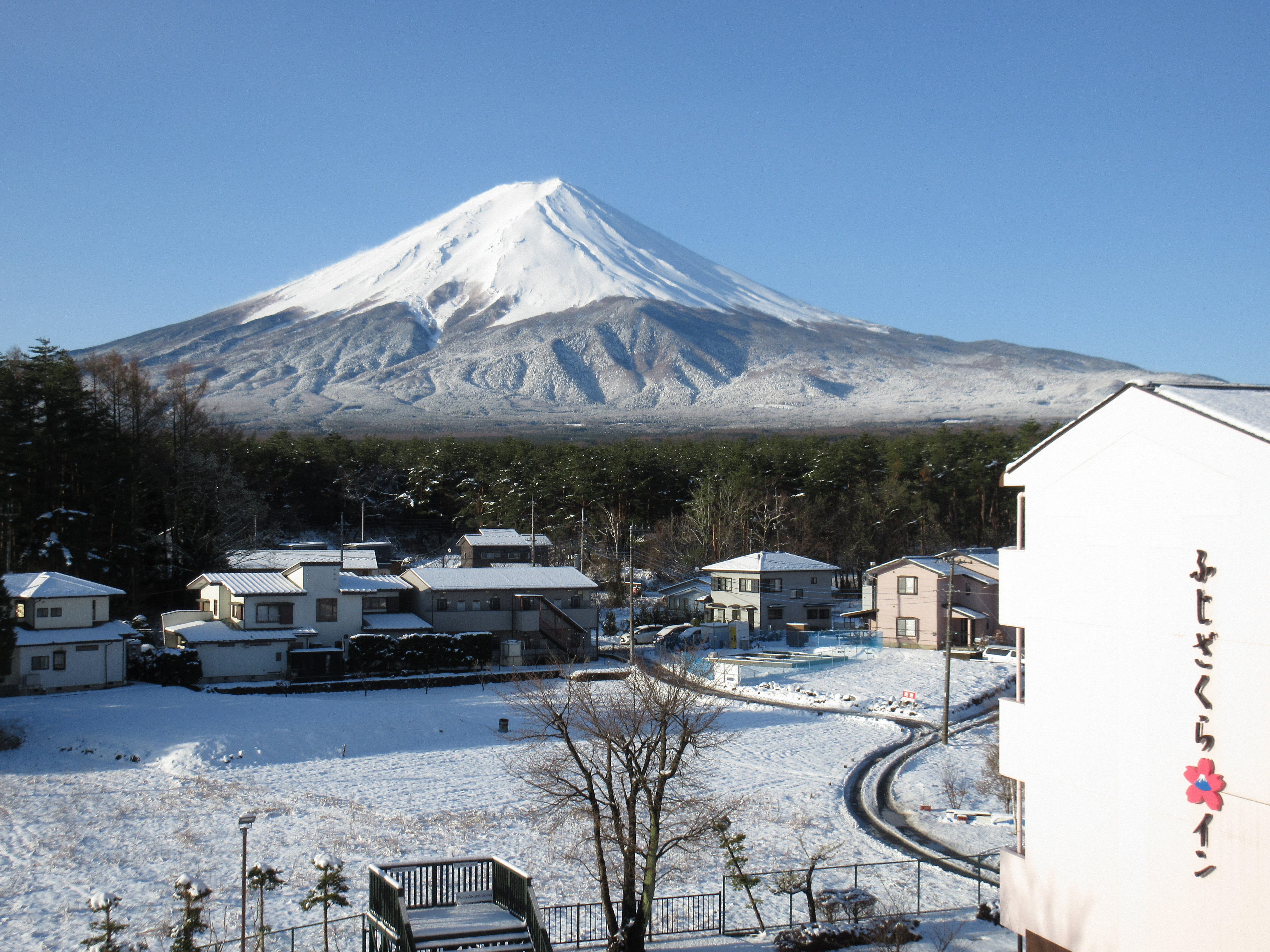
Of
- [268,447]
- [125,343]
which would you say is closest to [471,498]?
[268,447]

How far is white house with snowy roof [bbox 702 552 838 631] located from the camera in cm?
3972

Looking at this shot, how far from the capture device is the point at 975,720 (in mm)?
26500

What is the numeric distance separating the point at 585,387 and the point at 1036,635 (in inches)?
5742

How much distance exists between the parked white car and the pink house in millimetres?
1659

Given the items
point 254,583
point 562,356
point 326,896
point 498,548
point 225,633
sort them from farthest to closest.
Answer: point 562,356 < point 498,548 < point 254,583 < point 225,633 < point 326,896

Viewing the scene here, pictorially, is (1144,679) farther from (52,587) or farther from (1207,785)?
(52,587)

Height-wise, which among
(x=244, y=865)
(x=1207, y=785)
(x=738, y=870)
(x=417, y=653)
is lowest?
(x=738, y=870)

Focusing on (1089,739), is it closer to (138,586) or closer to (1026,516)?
(1026,516)

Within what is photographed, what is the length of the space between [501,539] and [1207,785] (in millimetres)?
39835

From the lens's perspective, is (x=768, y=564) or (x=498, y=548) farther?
(x=498, y=548)

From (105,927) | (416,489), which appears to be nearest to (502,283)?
(416,489)

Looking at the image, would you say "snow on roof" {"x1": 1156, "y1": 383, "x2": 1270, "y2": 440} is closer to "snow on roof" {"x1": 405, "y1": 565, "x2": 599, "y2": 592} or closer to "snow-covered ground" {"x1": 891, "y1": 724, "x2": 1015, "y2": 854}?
"snow-covered ground" {"x1": 891, "y1": 724, "x2": 1015, "y2": 854}

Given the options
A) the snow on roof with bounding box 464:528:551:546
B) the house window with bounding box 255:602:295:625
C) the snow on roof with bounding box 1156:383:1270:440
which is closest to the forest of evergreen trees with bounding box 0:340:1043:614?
the snow on roof with bounding box 464:528:551:546

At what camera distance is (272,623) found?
30.3m
